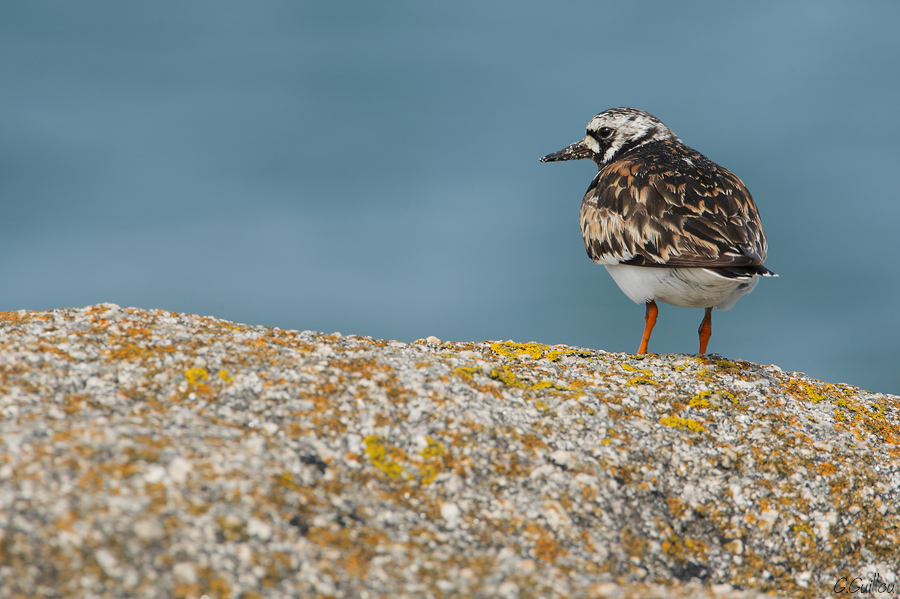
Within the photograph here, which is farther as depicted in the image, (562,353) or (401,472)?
(562,353)

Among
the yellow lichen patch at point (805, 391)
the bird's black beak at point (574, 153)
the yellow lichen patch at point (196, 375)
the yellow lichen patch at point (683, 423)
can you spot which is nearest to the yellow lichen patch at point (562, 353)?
the yellow lichen patch at point (683, 423)

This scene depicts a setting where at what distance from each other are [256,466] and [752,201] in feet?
23.6

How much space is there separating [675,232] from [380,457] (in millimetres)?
4767

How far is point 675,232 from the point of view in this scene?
288 inches

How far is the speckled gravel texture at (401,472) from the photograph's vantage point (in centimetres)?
289

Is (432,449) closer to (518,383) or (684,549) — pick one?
(518,383)

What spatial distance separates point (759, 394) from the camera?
5.49m

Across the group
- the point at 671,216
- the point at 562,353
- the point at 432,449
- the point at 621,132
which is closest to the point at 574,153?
the point at 621,132

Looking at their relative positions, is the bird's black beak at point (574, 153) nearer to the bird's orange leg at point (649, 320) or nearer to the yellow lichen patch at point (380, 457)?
the bird's orange leg at point (649, 320)

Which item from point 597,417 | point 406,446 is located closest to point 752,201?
point 597,417

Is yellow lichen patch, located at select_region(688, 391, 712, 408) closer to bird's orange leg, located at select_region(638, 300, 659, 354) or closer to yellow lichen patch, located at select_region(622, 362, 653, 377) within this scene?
yellow lichen patch, located at select_region(622, 362, 653, 377)

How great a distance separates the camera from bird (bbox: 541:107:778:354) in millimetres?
6988

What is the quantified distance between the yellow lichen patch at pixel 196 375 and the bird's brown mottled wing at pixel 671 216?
15.9ft

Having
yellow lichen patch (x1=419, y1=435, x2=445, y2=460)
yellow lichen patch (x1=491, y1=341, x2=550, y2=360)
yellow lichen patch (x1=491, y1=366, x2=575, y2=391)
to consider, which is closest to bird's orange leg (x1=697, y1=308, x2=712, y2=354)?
yellow lichen patch (x1=491, y1=341, x2=550, y2=360)
